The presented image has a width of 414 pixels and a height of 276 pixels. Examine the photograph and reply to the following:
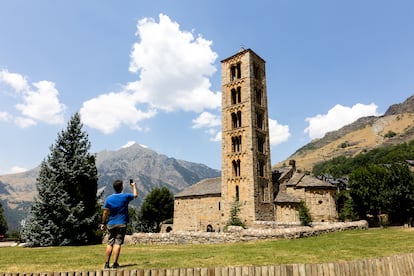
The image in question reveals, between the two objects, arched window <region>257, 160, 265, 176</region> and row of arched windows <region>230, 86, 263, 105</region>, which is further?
row of arched windows <region>230, 86, 263, 105</region>

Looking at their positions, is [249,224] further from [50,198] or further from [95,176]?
[50,198]

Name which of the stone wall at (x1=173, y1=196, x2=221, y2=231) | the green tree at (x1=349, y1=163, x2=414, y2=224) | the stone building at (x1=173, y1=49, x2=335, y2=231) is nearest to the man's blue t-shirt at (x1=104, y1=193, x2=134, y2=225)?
the stone building at (x1=173, y1=49, x2=335, y2=231)

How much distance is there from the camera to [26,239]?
80.5ft

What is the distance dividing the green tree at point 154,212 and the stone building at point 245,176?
1457 cm

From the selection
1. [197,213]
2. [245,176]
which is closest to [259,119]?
[245,176]

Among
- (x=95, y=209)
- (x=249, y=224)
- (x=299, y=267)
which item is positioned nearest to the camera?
(x=299, y=267)

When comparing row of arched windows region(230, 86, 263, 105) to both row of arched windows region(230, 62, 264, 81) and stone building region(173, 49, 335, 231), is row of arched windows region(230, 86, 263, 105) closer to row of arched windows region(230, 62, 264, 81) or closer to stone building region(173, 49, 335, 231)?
stone building region(173, 49, 335, 231)

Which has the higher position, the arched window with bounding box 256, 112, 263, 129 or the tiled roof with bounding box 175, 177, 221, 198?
the arched window with bounding box 256, 112, 263, 129

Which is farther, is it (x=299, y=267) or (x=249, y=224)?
(x=249, y=224)

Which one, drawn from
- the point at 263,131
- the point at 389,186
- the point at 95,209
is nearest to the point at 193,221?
the point at 263,131

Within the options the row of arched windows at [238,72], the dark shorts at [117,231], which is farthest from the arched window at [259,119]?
the dark shorts at [117,231]

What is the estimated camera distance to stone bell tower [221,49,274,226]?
42.2 metres

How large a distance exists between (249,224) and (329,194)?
1187 cm

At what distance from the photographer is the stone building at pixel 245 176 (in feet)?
138
